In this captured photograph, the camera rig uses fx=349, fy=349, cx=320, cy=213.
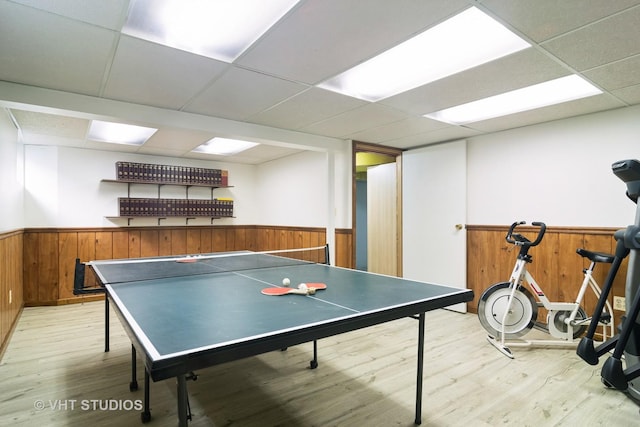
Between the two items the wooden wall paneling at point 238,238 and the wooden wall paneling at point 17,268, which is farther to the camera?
the wooden wall paneling at point 238,238

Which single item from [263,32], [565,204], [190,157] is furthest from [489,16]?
[190,157]

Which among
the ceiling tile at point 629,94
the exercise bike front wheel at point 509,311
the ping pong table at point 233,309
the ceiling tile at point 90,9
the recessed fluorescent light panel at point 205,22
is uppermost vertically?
the recessed fluorescent light panel at point 205,22

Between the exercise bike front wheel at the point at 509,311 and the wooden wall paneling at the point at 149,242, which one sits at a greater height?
the wooden wall paneling at the point at 149,242

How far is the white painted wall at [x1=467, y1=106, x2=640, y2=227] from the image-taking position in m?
3.22

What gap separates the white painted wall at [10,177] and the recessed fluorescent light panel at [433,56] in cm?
309

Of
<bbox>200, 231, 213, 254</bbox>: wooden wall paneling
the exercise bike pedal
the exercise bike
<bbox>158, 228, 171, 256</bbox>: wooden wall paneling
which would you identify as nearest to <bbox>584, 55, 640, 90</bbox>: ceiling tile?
the exercise bike

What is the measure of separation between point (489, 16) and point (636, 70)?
1.39m

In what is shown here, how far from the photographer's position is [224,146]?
17.5 feet

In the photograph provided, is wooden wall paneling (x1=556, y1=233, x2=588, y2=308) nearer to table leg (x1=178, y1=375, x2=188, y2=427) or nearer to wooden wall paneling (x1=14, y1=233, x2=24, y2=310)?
table leg (x1=178, y1=375, x2=188, y2=427)

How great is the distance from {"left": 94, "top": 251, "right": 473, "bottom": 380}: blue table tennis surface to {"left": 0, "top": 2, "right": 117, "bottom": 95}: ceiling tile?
1.46 m

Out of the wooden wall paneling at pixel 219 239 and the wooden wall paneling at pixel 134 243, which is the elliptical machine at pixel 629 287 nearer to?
the wooden wall paneling at pixel 219 239

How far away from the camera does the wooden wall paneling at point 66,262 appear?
4895 millimetres

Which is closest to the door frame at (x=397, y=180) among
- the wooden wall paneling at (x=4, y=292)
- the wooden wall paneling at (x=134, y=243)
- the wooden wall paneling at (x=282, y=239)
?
the wooden wall paneling at (x=282, y=239)

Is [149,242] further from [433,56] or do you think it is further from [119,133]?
[433,56]
